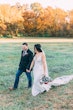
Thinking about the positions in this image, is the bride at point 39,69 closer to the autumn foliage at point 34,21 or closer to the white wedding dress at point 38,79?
the white wedding dress at point 38,79

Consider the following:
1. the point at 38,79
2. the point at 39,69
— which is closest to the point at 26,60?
the point at 39,69

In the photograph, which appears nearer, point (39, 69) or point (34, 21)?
point (39, 69)

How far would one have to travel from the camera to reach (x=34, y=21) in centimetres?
5853

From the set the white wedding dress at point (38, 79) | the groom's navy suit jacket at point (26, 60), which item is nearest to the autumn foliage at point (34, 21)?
→ the groom's navy suit jacket at point (26, 60)

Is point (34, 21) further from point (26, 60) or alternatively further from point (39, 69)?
point (39, 69)

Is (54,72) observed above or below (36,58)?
below

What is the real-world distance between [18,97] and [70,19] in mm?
51250

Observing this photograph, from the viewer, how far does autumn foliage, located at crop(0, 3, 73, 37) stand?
5428 cm

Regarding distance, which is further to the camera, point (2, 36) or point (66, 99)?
point (2, 36)

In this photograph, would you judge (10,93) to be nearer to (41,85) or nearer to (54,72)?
(41,85)

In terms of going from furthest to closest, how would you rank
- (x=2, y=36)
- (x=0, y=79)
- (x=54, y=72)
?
(x=2, y=36), (x=54, y=72), (x=0, y=79)

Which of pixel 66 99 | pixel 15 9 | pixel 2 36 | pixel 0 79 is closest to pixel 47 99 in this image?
pixel 66 99

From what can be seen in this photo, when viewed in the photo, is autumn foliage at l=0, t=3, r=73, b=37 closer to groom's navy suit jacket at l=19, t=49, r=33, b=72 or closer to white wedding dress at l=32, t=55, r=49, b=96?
groom's navy suit jacket at l=19, t=49, r=33, b=72

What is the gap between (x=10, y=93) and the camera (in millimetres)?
9641
